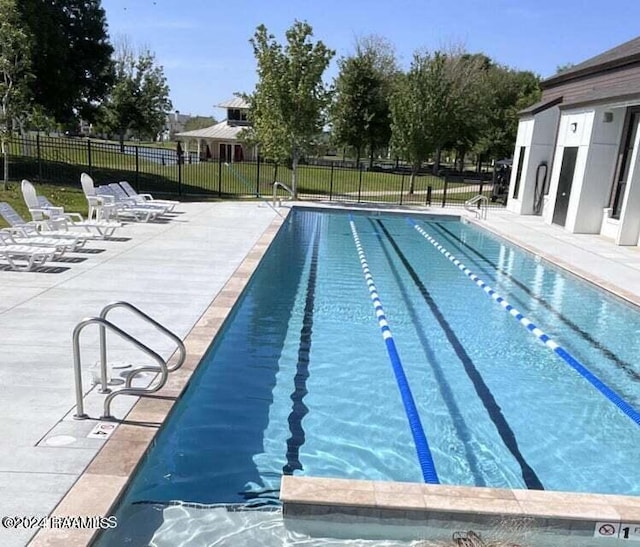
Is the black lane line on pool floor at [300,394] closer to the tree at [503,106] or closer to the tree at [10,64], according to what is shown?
the tree at [10,64]

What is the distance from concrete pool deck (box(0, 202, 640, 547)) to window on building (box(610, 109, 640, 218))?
2.15m

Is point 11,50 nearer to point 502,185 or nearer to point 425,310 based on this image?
point 425,310

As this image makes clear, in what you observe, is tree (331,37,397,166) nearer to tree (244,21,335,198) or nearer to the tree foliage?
the tree foliage

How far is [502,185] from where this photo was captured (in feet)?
98.2

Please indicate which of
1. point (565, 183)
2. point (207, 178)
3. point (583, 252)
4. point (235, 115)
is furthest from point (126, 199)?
A: point (235, 115)

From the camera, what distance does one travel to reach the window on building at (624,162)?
16328 mm

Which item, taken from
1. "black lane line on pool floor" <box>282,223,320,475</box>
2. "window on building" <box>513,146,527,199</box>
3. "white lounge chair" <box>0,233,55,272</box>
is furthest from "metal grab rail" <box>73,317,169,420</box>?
"window on building" <box>513,146,527,199</box>

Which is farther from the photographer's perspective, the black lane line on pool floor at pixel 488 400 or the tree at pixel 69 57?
the tree at pixel 69 57

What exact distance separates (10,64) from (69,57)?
8979mm

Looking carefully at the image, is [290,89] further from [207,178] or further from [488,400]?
[488,400]

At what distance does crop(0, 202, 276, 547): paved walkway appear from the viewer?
368 centimetres

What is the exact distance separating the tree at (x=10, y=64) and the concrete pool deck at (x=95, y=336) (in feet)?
18.2

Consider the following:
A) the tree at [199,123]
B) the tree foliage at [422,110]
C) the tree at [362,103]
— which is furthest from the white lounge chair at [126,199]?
the tree at [199,123]

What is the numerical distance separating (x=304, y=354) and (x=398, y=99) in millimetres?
23734
